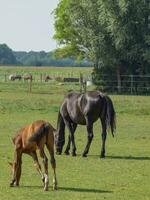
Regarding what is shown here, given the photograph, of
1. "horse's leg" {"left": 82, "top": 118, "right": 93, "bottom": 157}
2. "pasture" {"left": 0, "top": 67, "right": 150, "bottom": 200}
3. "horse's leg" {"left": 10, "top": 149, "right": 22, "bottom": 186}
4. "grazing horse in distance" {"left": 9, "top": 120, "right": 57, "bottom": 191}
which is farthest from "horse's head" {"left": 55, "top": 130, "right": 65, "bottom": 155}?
"horse's leg" {"left": 10, "top": 149, "right": 22, "bottom": 186}

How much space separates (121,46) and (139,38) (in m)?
1.97

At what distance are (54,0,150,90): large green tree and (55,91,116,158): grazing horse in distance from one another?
119ft

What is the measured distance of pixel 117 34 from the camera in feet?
191

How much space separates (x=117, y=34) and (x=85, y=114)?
38661 mm

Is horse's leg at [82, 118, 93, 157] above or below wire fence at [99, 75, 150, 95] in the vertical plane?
above

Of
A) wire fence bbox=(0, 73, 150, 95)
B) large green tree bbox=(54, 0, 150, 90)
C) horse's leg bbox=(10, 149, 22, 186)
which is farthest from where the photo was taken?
large green tree bbox=(54, 0, 150, 90)

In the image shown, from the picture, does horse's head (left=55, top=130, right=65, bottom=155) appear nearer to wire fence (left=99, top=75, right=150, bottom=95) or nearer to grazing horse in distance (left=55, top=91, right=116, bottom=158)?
grazing horse in distance (left=55, top=91, right=116, bottom=158)

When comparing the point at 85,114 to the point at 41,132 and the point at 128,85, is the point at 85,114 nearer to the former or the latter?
the point at 41,132

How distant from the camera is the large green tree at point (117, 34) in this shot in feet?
193

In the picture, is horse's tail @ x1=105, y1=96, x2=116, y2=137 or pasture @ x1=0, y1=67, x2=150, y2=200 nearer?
pasture @ x1=0, y1=67, x2=150, y2=200

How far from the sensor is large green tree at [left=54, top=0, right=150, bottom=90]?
193 ft

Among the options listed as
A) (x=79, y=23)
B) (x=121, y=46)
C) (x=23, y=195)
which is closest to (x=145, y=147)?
(x=23, y=195)

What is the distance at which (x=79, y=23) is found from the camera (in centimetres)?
6366

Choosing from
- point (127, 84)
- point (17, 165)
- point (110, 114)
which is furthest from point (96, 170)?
point (127, 84)
